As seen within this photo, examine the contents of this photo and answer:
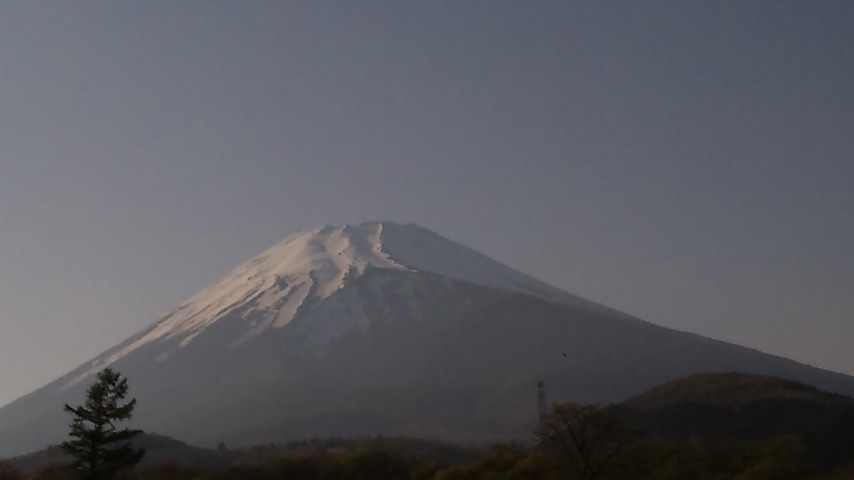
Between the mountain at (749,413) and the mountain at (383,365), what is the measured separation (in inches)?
1665

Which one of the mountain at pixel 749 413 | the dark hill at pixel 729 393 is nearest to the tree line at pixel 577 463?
the mountain at pixel 749 413

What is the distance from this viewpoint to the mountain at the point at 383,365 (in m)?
138

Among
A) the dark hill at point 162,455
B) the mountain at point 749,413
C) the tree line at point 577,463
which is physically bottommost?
the mountain at point 749,413

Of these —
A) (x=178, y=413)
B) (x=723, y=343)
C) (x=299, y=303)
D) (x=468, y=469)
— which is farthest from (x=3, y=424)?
(x=468, y=469)

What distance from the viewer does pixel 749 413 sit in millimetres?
68312

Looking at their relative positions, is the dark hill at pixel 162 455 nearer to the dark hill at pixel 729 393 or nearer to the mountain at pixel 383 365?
the mountain at pixel 383 365

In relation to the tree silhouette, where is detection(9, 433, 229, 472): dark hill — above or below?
above

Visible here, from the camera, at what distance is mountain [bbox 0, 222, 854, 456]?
138125mm

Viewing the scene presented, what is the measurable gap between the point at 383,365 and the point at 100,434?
128 meters

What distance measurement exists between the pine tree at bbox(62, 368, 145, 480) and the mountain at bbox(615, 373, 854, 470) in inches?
1403

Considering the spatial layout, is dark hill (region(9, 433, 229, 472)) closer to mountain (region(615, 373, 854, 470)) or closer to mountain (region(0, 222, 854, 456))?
mountain (region(0, 222, 854, 456))

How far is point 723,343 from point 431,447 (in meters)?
94.3

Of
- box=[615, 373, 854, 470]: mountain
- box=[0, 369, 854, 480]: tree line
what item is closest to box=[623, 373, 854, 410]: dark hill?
box=[615, 373, 854, 470]: mountain

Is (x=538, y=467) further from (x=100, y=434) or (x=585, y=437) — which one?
(x=100, y=434)
